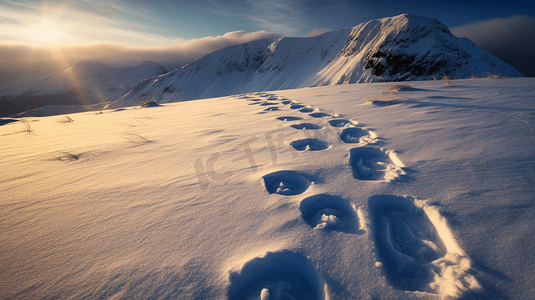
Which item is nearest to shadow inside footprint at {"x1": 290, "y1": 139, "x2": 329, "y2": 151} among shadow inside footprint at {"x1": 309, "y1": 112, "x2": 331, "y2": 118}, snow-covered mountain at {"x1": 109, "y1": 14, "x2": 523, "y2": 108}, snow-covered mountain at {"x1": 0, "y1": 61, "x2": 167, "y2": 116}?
shadow inside footprint at {"x1": 309, "y1": 112, "x2": 331, "y2": 118}

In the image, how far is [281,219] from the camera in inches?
30.5

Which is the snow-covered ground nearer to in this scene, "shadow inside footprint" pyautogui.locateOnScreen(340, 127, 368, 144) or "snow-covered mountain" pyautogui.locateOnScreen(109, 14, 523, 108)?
"shadow inside footprint" pyautogui.locateOnScreen(340, 127, 368, 144)

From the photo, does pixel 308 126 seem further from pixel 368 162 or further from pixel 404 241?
pixel 404 241

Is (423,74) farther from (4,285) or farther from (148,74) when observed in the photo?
(148,74)

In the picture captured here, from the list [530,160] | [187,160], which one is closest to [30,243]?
[187,160]

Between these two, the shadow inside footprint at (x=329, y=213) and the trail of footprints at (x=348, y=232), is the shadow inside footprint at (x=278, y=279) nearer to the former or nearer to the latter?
the trail of footprints at (x=348, y=232)

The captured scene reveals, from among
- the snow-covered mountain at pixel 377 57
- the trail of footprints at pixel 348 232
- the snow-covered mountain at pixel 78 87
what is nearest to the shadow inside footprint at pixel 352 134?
the trail of footprints at pixel 348 232

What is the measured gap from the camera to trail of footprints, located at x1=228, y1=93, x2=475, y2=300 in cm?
59

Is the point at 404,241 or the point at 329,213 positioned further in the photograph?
the point at 329,213

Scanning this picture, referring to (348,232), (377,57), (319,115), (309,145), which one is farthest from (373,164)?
(377,57)

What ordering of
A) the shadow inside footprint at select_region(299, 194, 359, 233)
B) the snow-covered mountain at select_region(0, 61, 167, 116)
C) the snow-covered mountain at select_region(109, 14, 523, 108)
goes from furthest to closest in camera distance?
1. the snow-covered mountain at select_region(0, 61, 167, 116)
2. the snow-covered mountain at select_region(109, 14, 523, 108)
3. the shadow inside footprint at select_region(299, 194, 359, 233)

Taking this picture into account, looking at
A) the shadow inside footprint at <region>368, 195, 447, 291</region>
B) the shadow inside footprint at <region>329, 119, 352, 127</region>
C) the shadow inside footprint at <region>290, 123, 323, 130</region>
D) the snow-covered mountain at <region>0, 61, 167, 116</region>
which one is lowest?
the shadow inside footprint at <region>368, 195, 447, 291</region>

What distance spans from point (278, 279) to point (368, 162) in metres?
0.96

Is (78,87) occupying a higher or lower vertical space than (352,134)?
higher
